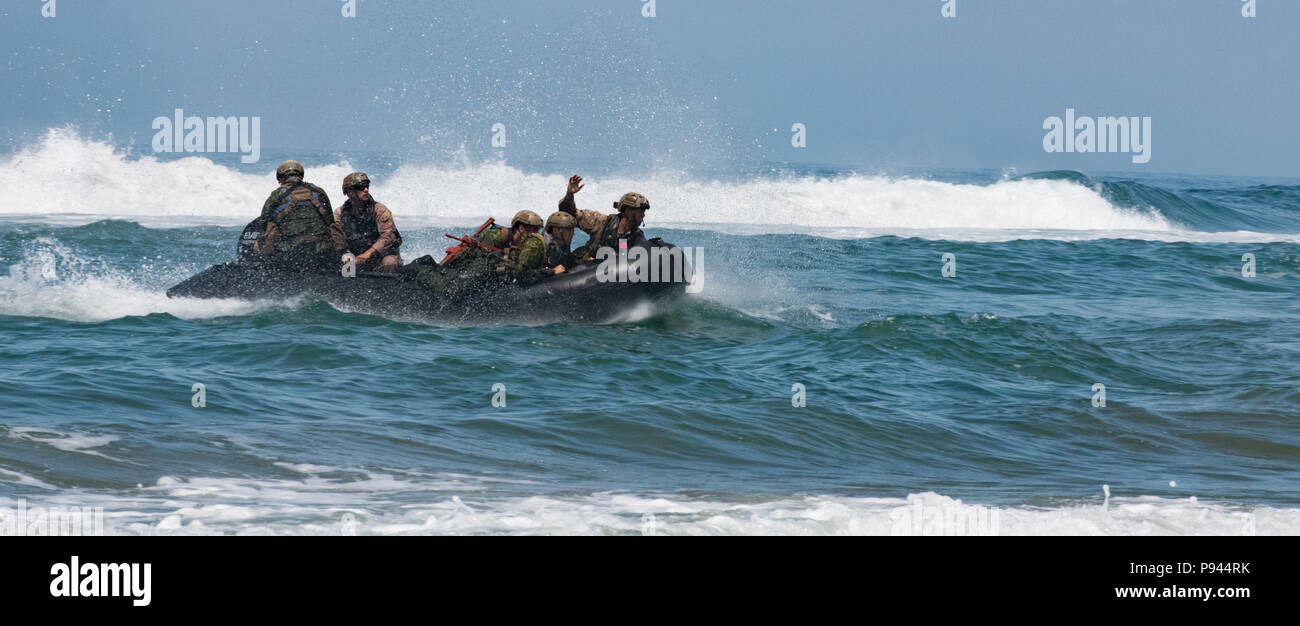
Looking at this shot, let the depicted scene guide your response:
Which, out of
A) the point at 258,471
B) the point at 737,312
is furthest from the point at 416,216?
the point at 258,471

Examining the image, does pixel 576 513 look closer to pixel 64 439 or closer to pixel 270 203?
pixel 64 439

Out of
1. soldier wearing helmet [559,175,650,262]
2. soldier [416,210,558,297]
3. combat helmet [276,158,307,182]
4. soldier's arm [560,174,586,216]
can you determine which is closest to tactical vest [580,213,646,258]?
soldier wearing helmet [559,175,650,262]

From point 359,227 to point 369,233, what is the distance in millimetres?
123

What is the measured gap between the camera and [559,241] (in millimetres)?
13156

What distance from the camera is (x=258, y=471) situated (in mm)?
7270

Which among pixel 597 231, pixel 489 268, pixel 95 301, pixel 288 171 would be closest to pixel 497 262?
pixel 489 268

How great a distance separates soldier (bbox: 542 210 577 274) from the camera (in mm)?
12955

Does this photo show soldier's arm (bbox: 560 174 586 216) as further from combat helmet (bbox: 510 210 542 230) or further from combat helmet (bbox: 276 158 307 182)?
combat helmet (bbox: 276 158 307 182)

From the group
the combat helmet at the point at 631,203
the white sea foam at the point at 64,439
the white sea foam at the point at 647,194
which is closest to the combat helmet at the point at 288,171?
the combat helmet at the point at 631,203

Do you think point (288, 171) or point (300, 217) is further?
point (288, 171)

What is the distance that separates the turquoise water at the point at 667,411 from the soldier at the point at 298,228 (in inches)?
20.5

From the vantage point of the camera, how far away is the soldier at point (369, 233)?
13500mm

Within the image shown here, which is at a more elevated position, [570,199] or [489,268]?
[570,199]

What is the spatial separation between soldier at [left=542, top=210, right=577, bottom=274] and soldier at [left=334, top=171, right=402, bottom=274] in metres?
1.67
